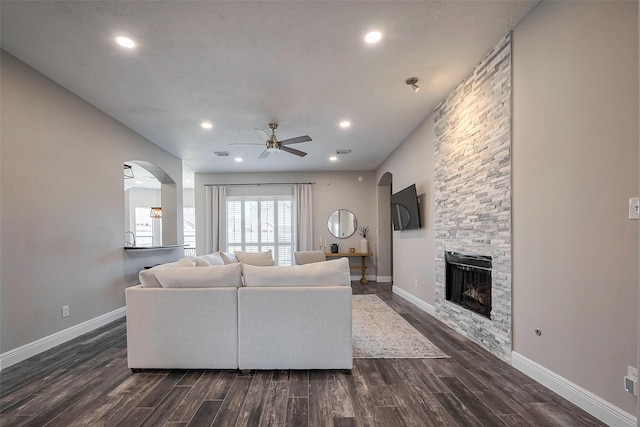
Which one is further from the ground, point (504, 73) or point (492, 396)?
point (504, 73)

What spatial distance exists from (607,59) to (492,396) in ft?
7.19

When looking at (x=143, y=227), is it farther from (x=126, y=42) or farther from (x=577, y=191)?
(x=577, y=191)

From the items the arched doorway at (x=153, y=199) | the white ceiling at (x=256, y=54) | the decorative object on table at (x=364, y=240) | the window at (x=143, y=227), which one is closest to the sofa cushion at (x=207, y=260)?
the arched doorway at (x=153, y=199)

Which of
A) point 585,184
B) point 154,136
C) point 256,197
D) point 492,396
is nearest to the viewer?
point 585,184

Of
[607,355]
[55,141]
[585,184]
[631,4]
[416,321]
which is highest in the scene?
[631,4]

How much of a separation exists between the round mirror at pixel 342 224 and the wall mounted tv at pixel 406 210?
2059 millimetres

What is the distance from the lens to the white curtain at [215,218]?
7648mm

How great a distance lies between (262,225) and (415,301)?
175 inches

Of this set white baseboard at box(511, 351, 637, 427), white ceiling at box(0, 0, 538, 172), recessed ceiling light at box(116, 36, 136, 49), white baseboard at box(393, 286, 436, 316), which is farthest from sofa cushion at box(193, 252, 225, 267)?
white baseboard at box(511, 351, 637, 427)

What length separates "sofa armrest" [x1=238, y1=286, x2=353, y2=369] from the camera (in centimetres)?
244

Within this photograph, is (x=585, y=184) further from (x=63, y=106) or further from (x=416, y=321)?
(x=63, y=106)

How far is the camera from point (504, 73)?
8.60 feet

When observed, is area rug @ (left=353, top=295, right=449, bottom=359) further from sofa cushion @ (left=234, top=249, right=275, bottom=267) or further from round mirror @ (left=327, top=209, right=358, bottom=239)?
round mirror @ (left=327, top=209, right=358, bottom=239)

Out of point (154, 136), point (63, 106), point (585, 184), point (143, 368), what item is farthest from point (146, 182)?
point (585, 184)
